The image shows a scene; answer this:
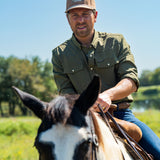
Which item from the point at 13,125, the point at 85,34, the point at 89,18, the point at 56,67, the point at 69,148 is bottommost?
the point at 13,125

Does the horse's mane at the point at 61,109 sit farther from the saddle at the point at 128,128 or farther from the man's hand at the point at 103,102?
the saddle at the point at 128,128

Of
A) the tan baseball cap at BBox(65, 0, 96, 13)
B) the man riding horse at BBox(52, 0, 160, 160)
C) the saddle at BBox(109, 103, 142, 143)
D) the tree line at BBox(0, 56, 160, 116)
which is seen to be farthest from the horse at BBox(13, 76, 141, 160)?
the tree line at BBox(0, 56, 160, 116)

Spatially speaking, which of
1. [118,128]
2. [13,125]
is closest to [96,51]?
[118,128]

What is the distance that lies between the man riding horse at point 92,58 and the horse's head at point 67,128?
136 cm

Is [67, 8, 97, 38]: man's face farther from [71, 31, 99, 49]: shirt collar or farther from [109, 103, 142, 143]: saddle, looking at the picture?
[109, 103, 142, 143]: saddle

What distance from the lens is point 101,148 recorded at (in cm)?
224

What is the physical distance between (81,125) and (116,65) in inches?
71.4

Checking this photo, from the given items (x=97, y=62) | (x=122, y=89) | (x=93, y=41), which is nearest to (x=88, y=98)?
(x=122, y=89)

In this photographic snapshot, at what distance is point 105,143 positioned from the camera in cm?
235

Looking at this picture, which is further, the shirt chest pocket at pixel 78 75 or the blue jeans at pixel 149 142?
the shirt chest pocket at pixel 78 75

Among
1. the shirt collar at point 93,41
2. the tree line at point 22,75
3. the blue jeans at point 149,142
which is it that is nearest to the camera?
the blue jeans at point 149,142

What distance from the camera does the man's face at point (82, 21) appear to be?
3.56 m

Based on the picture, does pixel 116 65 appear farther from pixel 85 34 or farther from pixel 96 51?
pixel 85 34

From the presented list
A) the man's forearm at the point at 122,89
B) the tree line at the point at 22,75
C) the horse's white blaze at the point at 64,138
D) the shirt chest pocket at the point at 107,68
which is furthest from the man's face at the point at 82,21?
the tree line at the point at 22,75
